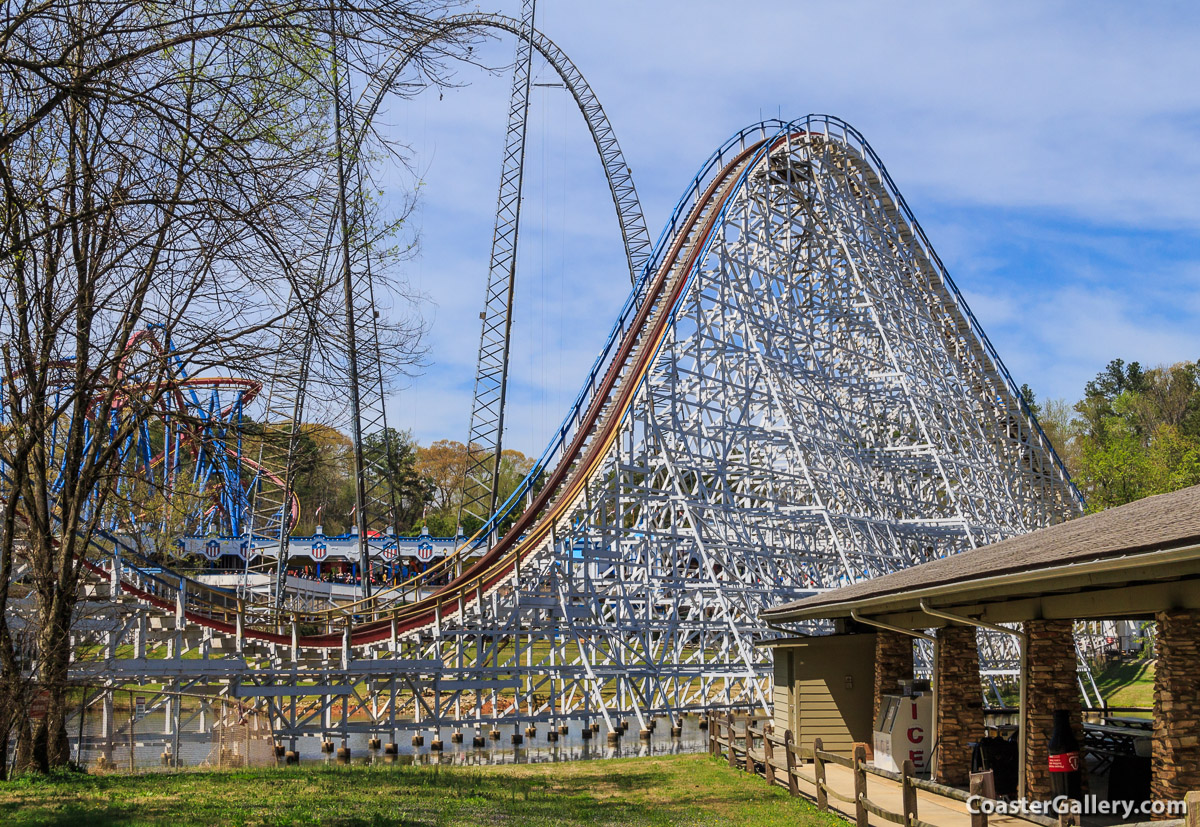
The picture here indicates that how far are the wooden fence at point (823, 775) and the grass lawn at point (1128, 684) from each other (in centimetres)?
1183

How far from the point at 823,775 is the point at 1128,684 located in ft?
64.1

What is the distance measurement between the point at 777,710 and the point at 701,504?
17.5ft

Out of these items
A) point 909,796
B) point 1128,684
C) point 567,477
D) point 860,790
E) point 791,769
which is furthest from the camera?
point 1128,684

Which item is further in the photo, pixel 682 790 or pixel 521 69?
pixel 521 69

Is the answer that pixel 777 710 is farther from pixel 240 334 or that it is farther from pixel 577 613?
pixel 240 334

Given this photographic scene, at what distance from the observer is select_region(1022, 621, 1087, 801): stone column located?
789cm

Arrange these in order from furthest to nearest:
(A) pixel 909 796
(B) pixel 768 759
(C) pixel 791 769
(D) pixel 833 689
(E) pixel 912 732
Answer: (D) pixel 833 689, (B) pixel 768 759, (E) pixel 912 732, (C) pixel 791 769, (A) pixel 909 796

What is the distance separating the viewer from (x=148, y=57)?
279 inches

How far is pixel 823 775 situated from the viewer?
29.9ft

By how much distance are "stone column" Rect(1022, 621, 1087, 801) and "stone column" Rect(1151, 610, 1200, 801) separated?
1244mm

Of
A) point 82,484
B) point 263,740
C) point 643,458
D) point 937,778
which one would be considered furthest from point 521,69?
point 937,778

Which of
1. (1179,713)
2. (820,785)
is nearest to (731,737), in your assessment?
(820,785)

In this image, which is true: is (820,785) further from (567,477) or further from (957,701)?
(567,477)

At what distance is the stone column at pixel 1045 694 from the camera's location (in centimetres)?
789
